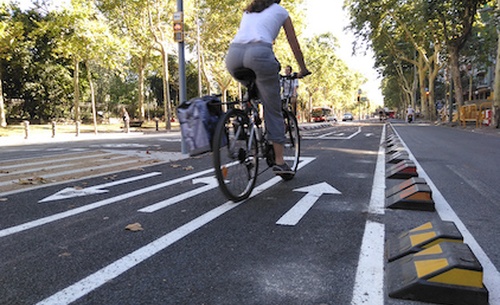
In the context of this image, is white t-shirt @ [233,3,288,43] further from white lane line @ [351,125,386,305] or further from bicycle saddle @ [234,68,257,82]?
white lane line @ [351,125,386,305]

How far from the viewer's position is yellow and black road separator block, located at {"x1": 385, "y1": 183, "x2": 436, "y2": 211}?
346cm

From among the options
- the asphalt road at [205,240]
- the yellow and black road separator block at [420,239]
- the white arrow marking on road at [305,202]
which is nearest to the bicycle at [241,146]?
the asphalt road at [205,240]

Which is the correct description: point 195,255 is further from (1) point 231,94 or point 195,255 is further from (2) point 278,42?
(1) point 231,94

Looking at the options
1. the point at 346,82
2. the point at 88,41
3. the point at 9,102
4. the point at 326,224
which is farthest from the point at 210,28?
the point at 346,82

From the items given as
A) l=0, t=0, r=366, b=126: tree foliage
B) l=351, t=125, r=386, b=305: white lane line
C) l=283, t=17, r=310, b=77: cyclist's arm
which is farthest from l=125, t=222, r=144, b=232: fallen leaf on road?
l=0, t=0, r=366, b=126: tree foliage

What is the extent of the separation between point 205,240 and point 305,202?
4.69 feet

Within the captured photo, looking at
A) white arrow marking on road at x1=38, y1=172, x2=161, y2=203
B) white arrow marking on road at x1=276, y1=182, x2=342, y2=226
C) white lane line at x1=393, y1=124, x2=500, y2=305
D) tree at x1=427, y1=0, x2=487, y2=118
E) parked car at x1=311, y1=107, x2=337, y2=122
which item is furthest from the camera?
parked car at x1=311, y1=107, x2=337, y2=122

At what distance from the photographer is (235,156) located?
12.4ft

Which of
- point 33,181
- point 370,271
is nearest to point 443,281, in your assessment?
point 370,271

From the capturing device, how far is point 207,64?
42.2 m

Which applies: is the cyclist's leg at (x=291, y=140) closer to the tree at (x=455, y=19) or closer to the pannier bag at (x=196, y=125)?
the pannier bag at (x=196, y=125)

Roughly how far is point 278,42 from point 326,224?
113 feet

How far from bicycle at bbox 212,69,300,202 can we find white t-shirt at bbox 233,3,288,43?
331 mm

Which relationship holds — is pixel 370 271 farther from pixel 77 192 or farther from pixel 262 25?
pixel 77 192
